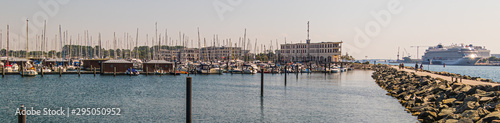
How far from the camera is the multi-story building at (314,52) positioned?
171 m

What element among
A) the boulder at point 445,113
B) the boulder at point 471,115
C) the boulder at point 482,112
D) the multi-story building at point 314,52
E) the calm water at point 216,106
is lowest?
the calm water at point 216,106

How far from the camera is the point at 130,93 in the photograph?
4491 centimetres

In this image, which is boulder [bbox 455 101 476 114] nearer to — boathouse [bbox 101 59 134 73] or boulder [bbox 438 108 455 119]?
boulder [bbox 438 108 455 119]

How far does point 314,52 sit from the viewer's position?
178m

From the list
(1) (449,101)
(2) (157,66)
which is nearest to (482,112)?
(1) (449,101)

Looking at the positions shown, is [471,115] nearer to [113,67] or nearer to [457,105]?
[457,105]

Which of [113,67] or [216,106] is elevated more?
[113,67]

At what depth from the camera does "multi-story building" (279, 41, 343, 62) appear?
171 meters

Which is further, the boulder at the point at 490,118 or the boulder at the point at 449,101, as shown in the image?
the boulder at the point at 449,101

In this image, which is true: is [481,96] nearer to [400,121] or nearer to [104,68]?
[400,121]

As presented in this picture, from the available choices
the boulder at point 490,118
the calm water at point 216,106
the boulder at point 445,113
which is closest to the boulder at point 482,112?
the boulder at point 490,118

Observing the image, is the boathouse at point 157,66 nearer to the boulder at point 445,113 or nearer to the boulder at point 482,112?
the boulder at point 445,113

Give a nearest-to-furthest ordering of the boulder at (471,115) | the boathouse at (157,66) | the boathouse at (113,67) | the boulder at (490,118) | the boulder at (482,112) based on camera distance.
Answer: the boulder at (490,118) < the boulder at (471,115) < the boulder at (482,112) < the boathouse at (113,67) < the boathouse at (157,66)

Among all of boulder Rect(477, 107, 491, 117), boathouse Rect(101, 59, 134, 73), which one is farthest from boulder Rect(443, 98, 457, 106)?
boathouse Rect(101, 59, 134, 73)
